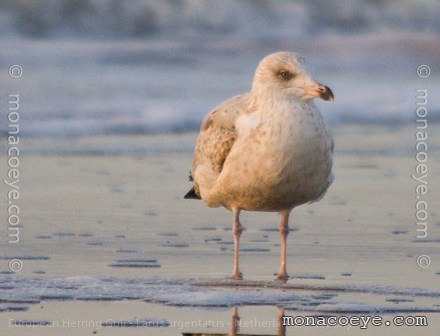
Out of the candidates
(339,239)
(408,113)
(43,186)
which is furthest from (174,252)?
(408,113)

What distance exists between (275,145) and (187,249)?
113 cm

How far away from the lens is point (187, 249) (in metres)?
8.34

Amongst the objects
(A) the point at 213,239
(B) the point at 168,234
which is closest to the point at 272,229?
(A) the point at 213,239

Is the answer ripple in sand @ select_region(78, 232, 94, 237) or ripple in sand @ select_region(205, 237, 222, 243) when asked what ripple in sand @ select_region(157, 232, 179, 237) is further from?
ripple in sand @ select_region(78, 232, 94, 237)

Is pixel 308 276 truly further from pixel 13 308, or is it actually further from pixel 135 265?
pixel 13 308

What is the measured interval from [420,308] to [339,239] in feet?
6.73

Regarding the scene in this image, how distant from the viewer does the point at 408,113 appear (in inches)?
627

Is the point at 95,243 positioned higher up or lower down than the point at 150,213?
lower down

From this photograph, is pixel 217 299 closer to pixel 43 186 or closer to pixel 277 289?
pixel 277 289
